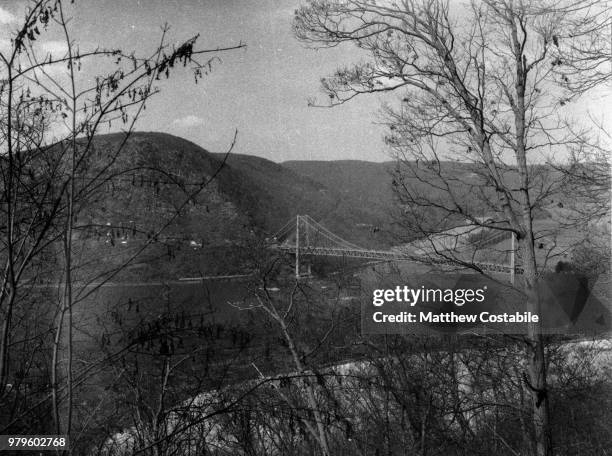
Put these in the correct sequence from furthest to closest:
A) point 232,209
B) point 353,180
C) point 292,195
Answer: point 292,195 → point 353,180 → point 232,209

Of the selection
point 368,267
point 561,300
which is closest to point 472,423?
point 368,267

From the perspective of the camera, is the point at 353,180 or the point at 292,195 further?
the point at 292,195

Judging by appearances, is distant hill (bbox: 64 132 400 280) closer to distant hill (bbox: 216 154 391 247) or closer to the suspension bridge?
distant hill (bbox: 216 154 391 247)

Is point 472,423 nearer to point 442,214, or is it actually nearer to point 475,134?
point 442,214

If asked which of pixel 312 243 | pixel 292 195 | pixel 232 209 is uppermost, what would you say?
pixel 292 195

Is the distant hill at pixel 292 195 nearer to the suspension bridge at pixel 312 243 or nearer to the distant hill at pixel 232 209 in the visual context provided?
the distant hill at pixel 232 209

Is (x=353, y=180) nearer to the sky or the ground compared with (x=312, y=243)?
nearer to the sky

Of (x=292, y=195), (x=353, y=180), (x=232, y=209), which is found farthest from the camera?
(x=292, y=195)

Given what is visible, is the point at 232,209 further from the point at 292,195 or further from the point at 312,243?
the point at 292,195

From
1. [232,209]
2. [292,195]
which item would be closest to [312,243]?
[232,209]

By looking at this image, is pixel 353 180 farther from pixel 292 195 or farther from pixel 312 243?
pixel 292 195

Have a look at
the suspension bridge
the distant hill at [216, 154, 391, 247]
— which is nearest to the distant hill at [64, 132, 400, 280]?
the distant hill at [216, 154, 391, 247]
